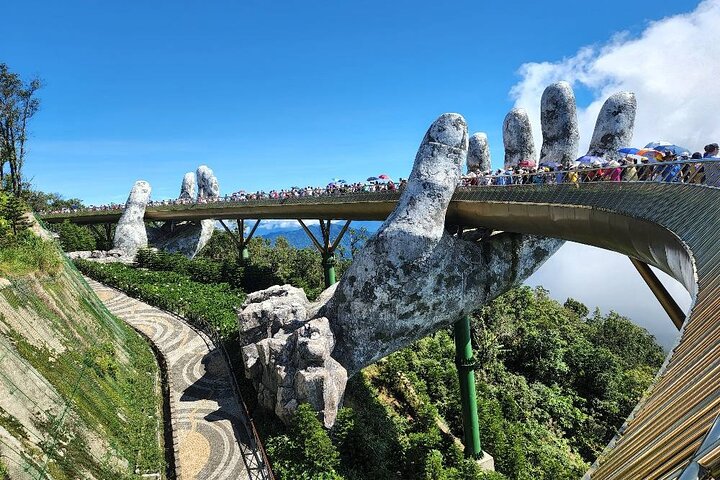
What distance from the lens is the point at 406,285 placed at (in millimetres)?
20672

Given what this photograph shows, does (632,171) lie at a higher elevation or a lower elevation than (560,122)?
lower

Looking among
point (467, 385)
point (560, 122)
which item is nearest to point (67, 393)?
point (467, 385)

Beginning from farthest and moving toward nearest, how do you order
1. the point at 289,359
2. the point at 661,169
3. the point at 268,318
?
the point at 268,318 → the point at 289,359 → the point at 661,169

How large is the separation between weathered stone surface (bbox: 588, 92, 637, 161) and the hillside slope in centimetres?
2502

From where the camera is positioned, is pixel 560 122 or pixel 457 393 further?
pixel 457 393

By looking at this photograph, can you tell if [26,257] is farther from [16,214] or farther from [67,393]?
[67,393]

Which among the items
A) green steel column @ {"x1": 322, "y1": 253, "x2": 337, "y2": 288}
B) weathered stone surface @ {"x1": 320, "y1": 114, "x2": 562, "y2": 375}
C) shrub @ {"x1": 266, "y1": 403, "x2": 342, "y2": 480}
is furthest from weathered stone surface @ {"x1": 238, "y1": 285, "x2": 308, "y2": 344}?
green steel column @ {"x1": 322, "y1": 253, "x2": 337, "y2": 288}

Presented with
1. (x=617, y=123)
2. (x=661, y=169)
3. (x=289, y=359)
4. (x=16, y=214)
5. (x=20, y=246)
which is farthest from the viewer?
(x=617, y=123)

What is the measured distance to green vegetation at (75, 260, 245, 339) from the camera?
1161 inches

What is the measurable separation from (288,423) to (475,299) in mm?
10632

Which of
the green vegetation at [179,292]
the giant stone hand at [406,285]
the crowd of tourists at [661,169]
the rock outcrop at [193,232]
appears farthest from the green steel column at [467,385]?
the rock outcrop at [193,232]

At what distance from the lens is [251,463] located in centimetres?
1644

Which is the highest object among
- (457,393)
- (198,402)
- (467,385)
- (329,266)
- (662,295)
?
(662,295)

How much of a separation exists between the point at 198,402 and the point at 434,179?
15.3m
